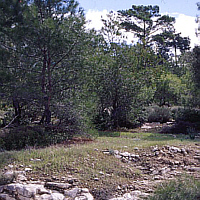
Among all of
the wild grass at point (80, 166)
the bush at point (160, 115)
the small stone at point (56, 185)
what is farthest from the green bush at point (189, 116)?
the small stone at point (56, 185)

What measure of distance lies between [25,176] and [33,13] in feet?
14.9

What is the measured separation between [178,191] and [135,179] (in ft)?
3.58

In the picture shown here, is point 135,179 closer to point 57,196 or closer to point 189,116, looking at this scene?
point 57,196

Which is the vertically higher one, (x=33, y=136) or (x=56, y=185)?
(x=33, y=136)

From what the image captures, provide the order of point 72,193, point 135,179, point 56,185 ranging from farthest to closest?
point 135,179
point 56,185
point 72,193

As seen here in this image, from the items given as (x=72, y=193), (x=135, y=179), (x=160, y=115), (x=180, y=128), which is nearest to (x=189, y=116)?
(x=180, y=128)

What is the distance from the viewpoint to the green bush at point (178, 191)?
4.98 metres

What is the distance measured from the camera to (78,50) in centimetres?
885

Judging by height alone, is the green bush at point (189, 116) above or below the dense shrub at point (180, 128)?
above

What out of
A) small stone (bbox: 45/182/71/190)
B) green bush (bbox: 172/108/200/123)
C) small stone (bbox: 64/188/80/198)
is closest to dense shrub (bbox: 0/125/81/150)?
small stone (bbox: 45/182/71/190)

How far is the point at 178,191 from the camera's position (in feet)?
16.9

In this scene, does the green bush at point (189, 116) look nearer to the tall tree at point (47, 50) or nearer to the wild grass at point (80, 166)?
the tall tree at point (47, 50)

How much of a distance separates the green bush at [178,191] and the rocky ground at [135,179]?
0.24m

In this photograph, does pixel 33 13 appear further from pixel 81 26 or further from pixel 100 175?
pixel 100 175
